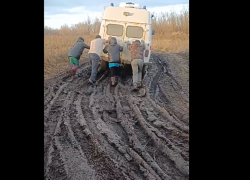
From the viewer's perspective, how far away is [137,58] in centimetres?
549

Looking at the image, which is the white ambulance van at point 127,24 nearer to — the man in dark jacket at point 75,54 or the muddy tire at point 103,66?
the muddy tire at point 103,66

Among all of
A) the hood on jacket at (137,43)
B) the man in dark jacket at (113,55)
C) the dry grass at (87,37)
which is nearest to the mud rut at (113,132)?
the dry grass at (87,37)

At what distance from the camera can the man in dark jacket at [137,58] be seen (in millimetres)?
5363

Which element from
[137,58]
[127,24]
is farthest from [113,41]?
[127,24]

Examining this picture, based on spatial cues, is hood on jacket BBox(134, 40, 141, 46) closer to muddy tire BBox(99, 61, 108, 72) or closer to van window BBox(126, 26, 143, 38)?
van window BBox(126, 26, 143, 38)

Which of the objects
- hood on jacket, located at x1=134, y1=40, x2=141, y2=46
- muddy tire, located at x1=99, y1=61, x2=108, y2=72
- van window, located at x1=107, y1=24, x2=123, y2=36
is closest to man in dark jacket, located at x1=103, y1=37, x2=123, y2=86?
hood on jacket, located at x1=134, y1=40, x2=141, y2=46

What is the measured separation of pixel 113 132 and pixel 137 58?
2.63 metres

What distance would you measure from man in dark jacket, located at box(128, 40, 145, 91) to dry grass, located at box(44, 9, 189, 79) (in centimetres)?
56

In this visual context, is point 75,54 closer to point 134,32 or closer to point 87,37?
point 87,37
